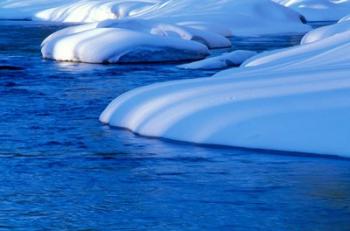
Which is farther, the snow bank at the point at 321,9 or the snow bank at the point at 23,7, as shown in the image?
the snow bank at the point at 23,7

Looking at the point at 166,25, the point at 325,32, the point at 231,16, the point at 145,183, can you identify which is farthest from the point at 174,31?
the point at 145,183

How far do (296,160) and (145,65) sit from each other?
7869mm

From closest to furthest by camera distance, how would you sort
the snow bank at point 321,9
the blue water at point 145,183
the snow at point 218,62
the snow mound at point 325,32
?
1. the blue water at point 145,183
2. the snow at point 218,62
3. the snow mound at point 325,32
4. the snow bank at point 321,9

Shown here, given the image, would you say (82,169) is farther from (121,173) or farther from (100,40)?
(100,40)

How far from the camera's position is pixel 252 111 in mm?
7121

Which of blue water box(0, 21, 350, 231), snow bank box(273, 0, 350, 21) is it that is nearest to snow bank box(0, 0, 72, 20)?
snow bank box(273, 0, 350, 21)

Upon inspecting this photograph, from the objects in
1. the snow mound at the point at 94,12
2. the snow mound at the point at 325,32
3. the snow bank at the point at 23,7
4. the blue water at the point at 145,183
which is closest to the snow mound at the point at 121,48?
the snow mound at the point at 325,32

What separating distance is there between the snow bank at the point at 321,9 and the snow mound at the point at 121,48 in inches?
709

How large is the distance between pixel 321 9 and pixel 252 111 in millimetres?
27454

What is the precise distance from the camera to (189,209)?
529cm

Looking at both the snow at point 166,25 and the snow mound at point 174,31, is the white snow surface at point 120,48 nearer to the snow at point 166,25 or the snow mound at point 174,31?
the snow at point 166,25

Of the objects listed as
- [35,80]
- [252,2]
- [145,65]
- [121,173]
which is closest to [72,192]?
[121,173]

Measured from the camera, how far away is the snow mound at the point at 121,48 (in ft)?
47.5

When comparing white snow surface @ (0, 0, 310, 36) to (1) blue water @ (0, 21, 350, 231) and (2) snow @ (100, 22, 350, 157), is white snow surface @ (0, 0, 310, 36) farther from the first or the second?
(1) blue water @ (0, 21, 350, 231)
